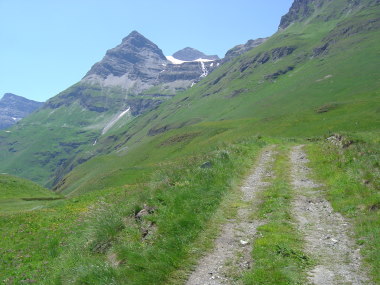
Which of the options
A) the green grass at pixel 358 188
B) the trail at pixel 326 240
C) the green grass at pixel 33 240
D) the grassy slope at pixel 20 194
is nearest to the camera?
the trail at pixel 326 240

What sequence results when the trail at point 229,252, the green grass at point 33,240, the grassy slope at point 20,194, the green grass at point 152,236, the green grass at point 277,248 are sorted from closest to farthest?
1. the green grass at point 277,248
2. the trail at point 229,252
3. the green grass at point 152,236
4. the green grass at point 33,240
5. the grassy slope at point 20,194

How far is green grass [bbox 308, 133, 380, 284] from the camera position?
36.7 ft

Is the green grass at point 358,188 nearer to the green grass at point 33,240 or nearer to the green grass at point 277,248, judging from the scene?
the green grass at point 277,248

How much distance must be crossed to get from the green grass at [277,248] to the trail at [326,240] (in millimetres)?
374

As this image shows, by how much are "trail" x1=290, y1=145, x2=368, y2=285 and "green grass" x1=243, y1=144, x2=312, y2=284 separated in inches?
14.7

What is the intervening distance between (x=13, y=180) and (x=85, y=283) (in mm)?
55766

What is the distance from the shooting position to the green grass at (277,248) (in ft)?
30.0

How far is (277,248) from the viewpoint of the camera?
10.9 meters

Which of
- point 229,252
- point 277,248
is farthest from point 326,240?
point 229,252

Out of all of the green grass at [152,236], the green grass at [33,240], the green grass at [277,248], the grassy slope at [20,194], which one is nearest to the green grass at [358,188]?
the green grass at [277,248]

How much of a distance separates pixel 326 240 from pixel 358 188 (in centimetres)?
591

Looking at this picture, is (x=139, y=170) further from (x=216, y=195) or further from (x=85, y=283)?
(x=85, y=283)

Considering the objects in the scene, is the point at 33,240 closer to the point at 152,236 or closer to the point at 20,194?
the point at 152,236

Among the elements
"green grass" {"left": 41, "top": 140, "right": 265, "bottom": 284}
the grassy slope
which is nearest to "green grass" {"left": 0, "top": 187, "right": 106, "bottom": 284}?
"green grass" {"left": 41, "top": 140, "right": 265, "bottom": 284}
